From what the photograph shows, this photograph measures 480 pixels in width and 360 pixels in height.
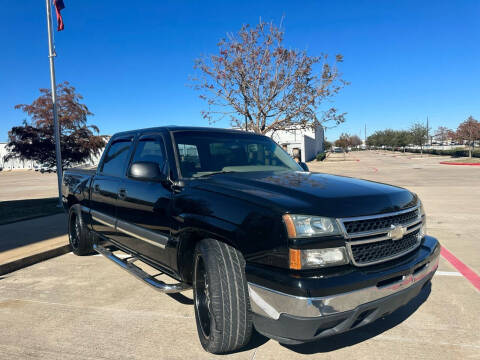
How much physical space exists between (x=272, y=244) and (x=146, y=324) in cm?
175

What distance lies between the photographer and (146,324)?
330 cm

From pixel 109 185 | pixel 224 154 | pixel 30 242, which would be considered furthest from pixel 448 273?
pixel 30 242

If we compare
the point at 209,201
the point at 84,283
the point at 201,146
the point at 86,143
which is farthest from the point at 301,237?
the point at 86,143

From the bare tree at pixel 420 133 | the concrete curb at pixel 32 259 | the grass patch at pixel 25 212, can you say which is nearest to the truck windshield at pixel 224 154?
the concrete curb at pixel 32 259

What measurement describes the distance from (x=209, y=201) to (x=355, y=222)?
1.06 m

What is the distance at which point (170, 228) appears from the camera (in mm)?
3115

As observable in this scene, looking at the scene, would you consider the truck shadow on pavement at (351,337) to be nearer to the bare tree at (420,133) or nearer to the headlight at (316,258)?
the headlight at (316,258)

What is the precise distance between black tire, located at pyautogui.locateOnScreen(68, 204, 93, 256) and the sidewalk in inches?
11.7

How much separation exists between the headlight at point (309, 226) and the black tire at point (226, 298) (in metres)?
0.50

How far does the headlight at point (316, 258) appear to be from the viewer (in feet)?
7.23

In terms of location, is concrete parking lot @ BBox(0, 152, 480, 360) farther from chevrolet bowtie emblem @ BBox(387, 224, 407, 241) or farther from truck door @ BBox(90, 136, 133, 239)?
chevrolet bowtie emblem @ BBox(387, 224, 407, 241)

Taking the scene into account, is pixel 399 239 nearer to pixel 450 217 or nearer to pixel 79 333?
pixel 79 333

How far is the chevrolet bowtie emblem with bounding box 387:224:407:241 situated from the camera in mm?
2498

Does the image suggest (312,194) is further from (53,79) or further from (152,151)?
(53,79)
